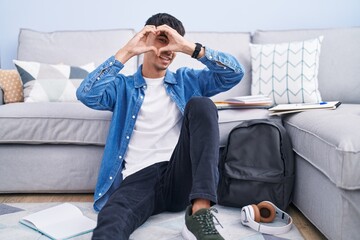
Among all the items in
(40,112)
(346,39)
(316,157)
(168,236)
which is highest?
(346,39)

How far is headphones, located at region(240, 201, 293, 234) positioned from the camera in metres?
1.44

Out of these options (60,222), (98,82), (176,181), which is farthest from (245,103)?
(60,222)

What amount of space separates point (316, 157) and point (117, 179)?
0.76m

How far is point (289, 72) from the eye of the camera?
2.19 m

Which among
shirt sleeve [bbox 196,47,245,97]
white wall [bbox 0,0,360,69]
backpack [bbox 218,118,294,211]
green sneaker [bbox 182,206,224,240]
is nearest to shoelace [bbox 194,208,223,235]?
green sneaker [bbox 182,206,224,240]

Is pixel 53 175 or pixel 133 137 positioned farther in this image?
pixel 53 175

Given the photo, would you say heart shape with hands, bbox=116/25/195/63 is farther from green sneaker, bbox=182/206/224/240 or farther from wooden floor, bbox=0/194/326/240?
wooden floor, bbox=0/194/326/240

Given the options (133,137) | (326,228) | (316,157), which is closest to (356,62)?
(316,157)

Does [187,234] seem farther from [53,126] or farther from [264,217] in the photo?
[53,126]

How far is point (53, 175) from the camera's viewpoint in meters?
1.82

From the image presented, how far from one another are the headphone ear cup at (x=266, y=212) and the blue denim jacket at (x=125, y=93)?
0.49 meters

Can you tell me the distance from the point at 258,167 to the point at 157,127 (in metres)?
0.45

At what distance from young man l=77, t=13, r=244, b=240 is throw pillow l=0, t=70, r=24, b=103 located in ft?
2.73

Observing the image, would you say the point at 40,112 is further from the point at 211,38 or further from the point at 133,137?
the point at 211,38
